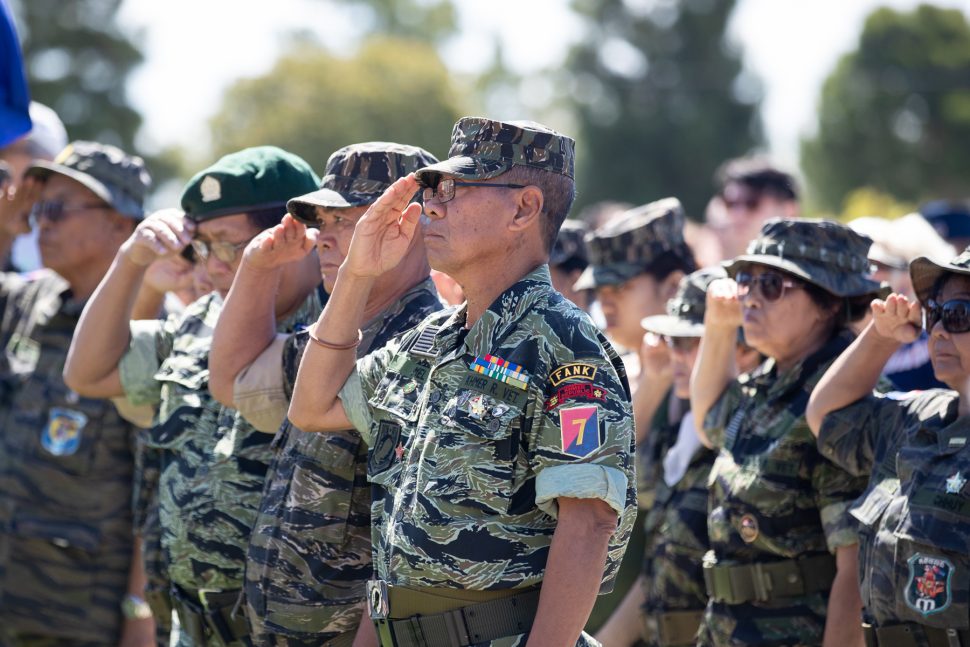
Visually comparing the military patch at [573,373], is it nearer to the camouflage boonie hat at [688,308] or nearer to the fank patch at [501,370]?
the fank patch at [501,370]

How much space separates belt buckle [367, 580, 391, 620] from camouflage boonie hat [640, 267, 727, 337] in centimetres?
252

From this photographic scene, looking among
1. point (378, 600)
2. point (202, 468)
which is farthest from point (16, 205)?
point (378, 600)

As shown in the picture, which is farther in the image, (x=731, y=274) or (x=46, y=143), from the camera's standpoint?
(x=46, y=143)

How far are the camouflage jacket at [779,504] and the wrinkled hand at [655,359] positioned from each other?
3.48 feet

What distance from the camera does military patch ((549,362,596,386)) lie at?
10.6ft

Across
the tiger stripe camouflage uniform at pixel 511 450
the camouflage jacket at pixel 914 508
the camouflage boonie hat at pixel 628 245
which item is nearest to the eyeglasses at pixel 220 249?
the tiger stripe camouflage uniform at pixel 511 450

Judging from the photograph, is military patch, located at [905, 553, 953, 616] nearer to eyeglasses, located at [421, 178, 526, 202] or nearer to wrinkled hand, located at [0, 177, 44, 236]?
eyeglasses, located at [421, 178, 526, 202]

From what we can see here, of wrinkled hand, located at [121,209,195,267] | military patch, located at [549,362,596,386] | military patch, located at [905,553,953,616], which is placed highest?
wrinkled hand, located at [121,209,195,267]

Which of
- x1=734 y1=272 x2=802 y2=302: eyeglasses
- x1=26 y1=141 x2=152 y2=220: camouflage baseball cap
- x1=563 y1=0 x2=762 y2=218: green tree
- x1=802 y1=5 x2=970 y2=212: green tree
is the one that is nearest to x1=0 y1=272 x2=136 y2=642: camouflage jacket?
x1=26 y1=141 x2=152 y2=220: camouflage baseball cap

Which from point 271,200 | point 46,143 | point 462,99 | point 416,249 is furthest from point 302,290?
point 462,99

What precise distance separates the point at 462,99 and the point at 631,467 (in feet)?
116

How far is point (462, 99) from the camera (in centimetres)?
3800

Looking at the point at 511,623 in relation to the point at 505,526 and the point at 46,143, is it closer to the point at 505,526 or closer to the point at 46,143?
the point at 505,526

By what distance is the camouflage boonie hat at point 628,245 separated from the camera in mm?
6387
